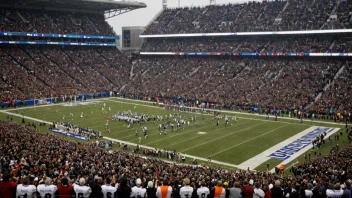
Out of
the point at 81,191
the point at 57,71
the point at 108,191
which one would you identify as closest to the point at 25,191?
the point at 81,191

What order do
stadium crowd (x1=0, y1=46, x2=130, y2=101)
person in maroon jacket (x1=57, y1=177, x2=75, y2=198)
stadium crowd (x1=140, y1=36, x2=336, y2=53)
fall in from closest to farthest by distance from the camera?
person in maroon jacket (x1=57, y1=177, x2=75, y2=198), stadium crowd (x1=0, y1=46, x2=130, y2=101), stadium crowd (x1=140, y1=36, x2=336, y2=53)

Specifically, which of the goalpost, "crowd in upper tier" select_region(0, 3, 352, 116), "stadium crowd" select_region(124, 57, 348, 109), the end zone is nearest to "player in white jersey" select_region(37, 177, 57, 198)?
the end zone

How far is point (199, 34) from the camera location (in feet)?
222

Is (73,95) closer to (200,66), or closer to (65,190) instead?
(200,66)

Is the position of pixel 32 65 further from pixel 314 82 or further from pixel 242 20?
pixel 314 82

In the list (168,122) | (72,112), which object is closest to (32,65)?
(72,112)

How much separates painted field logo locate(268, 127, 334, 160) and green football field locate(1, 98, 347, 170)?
3.77ft

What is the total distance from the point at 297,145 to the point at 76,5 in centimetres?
5438

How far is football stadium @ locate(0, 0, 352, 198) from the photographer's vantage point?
18297 millimetres

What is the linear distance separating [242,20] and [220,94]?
19.2 meters

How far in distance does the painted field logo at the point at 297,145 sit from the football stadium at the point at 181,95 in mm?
182

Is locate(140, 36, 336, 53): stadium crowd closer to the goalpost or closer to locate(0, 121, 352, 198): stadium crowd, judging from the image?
the goalpost

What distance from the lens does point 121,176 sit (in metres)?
13.5

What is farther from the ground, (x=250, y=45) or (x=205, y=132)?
(x=250, y=45)
